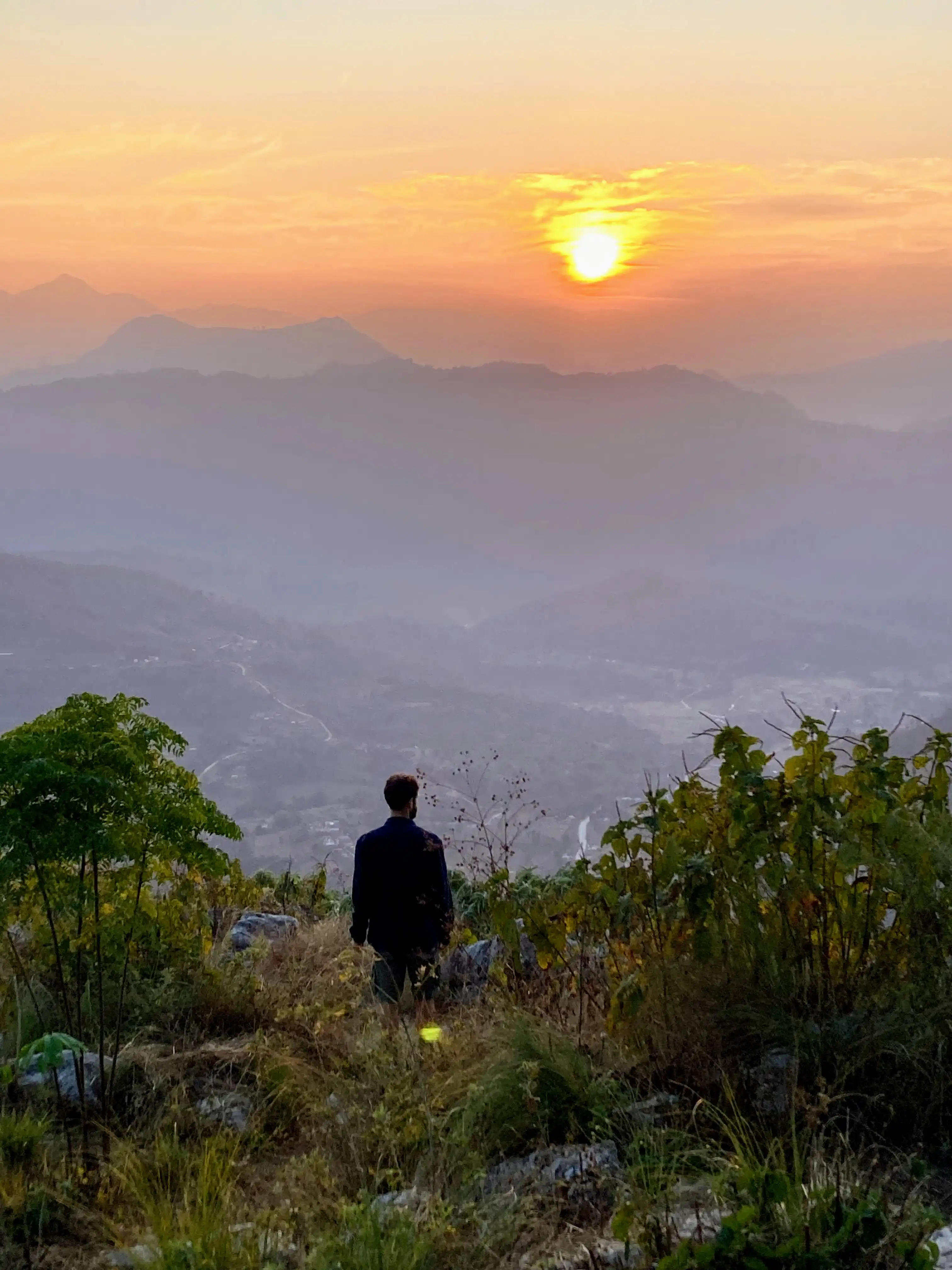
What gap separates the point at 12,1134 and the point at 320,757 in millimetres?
159858

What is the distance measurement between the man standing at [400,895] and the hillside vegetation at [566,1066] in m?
1.66

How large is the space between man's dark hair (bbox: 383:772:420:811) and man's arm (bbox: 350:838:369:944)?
34 centimetres

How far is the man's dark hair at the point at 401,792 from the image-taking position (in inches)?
275

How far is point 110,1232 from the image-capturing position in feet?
11.4

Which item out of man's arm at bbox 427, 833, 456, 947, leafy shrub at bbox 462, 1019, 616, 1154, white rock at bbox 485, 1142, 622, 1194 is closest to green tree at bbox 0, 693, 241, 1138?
leafy shrub at bbox 462, 1019, 616, 1154

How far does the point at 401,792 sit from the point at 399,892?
26.3 inches

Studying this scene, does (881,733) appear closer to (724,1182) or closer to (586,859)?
(586,859)

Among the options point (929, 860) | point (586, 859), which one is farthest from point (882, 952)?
point (586, 859)

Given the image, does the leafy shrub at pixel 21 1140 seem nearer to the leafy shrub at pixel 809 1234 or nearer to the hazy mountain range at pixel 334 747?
the leafy shrub at pixel 809 1234

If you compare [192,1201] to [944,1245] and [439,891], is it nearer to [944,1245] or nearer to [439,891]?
[944,1245]

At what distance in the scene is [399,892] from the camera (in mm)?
6961

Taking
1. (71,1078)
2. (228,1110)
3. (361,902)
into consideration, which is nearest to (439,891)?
(361,902)

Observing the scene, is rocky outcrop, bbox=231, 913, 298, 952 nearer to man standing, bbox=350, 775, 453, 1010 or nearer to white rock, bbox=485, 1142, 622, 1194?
man standing, bbox=350, 775, 453, 1010

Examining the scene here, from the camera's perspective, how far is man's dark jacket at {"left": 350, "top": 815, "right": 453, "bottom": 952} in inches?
274
